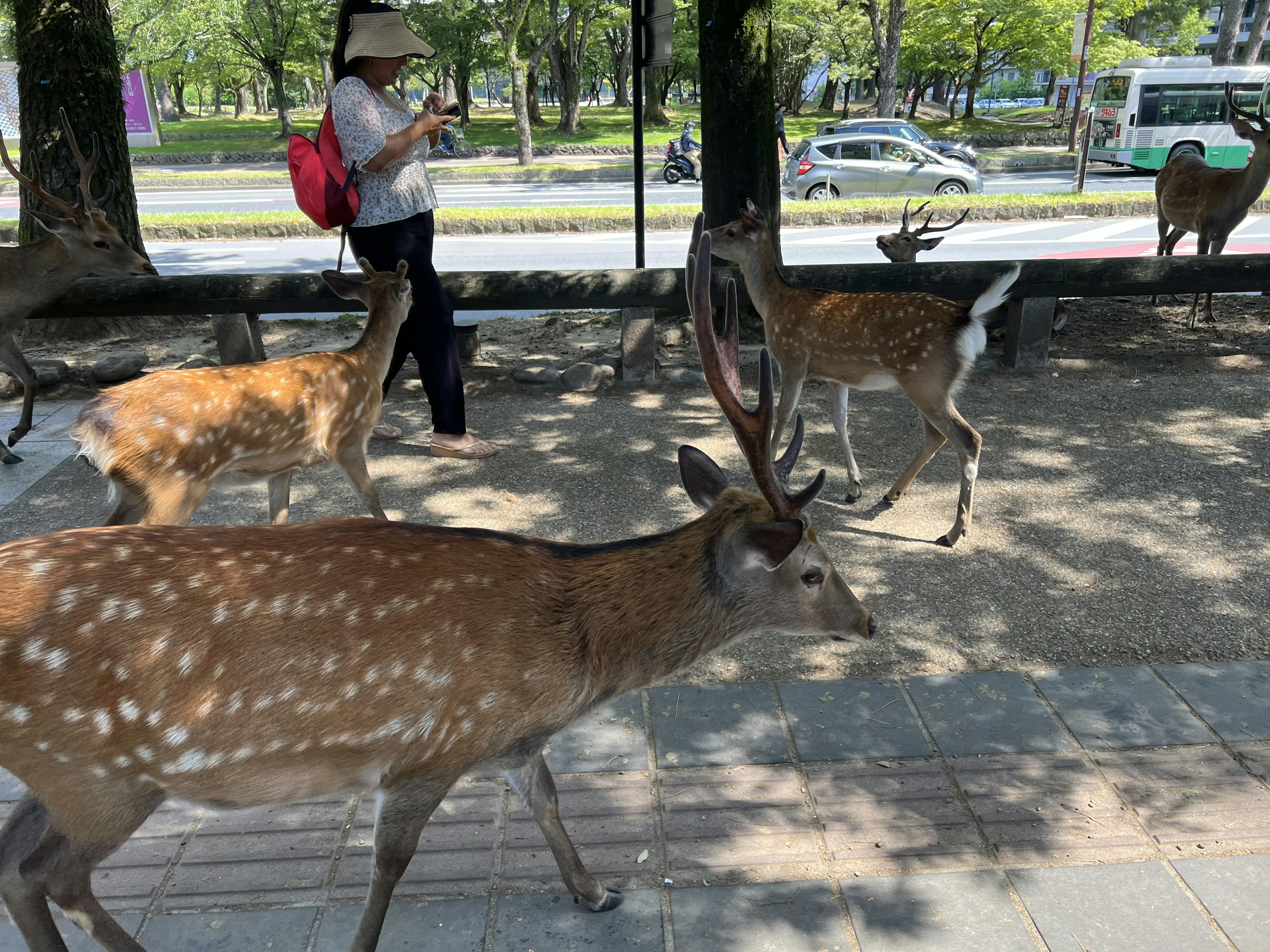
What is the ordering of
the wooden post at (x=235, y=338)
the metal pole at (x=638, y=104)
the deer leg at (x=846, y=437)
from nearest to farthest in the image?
the deer leg at (x=846, y=437)
the wooden post at (x=235, y=338)
the metal pole at (x=638, y=104)

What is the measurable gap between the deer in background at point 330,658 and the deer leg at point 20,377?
4315 mm

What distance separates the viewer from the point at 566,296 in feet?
23.6

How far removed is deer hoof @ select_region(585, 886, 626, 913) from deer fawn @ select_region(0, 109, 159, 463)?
4.89 m

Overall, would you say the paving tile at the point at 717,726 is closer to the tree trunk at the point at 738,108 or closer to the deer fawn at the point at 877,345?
the deer fawn at the point at 877,345

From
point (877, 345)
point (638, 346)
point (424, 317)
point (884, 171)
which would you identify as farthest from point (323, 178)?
point (884, 171)

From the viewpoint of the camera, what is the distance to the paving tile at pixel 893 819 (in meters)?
2.85

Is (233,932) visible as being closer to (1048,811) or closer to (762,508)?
(762,508)

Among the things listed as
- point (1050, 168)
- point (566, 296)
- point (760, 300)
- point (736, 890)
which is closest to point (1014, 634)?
point (736, 890)

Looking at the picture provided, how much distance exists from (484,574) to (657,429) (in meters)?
3.95

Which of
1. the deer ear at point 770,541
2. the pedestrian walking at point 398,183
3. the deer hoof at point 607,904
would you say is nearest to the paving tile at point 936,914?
the deer hoof at point 607,904

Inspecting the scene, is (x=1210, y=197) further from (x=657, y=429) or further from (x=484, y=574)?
(x=484, y=574)

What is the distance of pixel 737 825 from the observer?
9.86 feet

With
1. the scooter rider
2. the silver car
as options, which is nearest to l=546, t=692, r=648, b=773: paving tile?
the silver car

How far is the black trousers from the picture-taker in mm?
5578
